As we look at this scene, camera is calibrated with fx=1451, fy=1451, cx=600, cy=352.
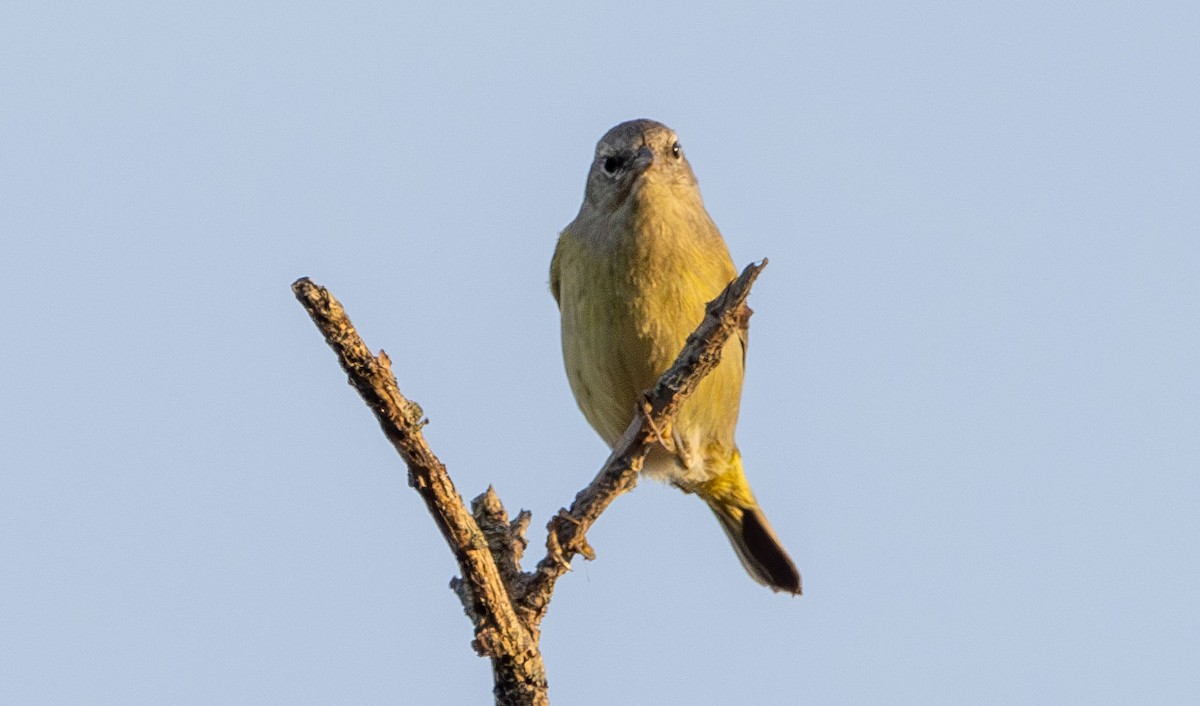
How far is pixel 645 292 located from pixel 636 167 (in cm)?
75

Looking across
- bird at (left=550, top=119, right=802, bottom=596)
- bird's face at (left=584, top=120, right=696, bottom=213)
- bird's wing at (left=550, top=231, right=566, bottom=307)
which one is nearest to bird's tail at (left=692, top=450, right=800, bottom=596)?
bird at (left=550, top=119, right=802, bottom=596)

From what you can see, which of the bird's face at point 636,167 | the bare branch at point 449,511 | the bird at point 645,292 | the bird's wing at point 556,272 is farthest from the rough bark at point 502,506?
the bird's wing at point 556,272

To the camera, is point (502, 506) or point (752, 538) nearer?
point (502, 506)

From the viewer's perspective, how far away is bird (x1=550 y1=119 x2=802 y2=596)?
280 inches

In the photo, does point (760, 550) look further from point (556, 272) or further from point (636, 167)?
point (636, 167)

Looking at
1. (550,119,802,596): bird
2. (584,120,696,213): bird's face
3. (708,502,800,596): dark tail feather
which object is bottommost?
(708,502,800,596): dark tail feather

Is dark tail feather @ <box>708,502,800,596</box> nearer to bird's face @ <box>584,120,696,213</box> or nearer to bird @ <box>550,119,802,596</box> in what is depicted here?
bird @ <box>550,119,802,596</box>

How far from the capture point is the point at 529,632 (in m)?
5.11

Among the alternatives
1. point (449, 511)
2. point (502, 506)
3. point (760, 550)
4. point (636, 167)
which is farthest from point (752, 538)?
point (449, 511)

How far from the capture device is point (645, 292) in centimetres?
710

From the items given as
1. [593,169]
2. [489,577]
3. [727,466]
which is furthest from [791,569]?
[489,577]

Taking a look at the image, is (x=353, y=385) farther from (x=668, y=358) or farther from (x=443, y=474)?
(x=668, y=358)

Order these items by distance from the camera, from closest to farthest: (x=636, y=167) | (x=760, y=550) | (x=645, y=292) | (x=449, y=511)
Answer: (x=449, y=511) < (x=645, y=292) < (x=636, y=167) < (x=760, y=550)

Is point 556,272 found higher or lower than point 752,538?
higher
